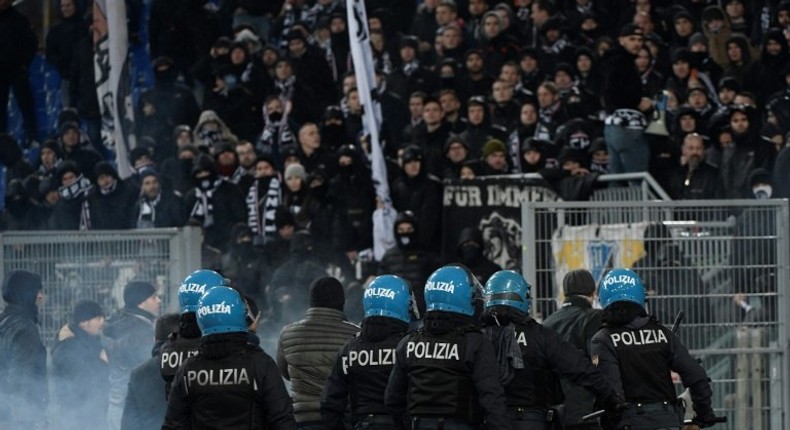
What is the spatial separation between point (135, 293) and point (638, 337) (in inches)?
168

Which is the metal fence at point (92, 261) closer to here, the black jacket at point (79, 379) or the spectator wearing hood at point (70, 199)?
the black jacket at point (79, 379)

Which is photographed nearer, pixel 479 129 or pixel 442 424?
pixel 442 424

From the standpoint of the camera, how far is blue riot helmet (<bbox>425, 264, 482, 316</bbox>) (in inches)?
364

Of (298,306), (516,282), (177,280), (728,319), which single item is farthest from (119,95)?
(516,282)

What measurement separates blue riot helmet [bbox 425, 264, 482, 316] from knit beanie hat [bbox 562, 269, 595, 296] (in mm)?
1902

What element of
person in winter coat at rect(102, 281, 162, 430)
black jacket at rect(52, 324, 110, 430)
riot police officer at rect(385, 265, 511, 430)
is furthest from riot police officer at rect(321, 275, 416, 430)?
black jacket at rect(52, 324, 110, 430)

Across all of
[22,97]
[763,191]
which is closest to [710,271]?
Answer: [763,191]

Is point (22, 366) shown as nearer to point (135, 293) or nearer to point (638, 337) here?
point (135, 293)

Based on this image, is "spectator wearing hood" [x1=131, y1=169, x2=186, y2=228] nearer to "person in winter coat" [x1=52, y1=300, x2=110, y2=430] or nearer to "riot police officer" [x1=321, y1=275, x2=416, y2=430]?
"person in winter coat" [x1=52, y1=300, x2=110, y2=430]

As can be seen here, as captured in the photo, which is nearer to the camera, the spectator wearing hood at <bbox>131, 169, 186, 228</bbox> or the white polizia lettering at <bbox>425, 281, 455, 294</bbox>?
the white polizia lettering at <bbox>425, 281, 455, 294</bbox>

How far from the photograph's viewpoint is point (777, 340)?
42.1 ft

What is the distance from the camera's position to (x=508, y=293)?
9828 mm

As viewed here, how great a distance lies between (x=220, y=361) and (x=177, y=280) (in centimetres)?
487

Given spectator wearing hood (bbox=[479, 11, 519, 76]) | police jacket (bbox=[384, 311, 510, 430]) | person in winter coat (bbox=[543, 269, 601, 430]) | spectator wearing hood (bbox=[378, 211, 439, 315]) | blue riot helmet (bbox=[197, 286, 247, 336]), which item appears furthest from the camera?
spectator wearing hood (bbox=[479, 11, 519, 76])
